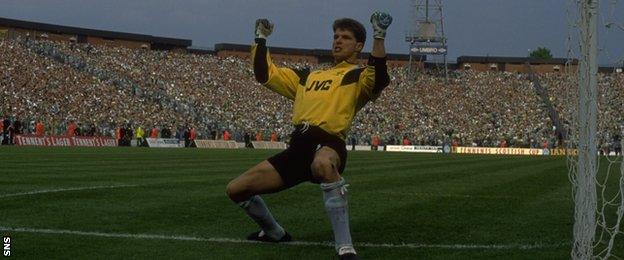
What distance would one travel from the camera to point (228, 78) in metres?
75.0

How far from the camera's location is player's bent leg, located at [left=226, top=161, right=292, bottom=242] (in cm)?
739

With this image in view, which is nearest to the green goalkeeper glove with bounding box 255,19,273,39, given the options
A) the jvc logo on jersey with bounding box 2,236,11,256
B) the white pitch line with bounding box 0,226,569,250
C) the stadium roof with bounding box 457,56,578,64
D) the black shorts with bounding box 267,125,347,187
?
the black shorts with bounding box 267,125,347,187

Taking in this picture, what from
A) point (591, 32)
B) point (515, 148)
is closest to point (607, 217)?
point (591, 32)

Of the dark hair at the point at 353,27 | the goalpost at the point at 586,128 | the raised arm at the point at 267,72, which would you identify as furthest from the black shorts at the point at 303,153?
the goalpost at the point at 586,128

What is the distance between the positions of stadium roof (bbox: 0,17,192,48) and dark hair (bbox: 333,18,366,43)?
72404mm

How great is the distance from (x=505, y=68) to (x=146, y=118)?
54.4 metres

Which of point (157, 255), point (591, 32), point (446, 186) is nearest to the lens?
point (591, 32)

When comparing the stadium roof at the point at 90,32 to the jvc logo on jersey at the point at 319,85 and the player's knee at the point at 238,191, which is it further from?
the jvc logo on jersey at the point at 319,85

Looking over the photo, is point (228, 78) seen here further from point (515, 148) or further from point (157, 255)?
point (157, 255)

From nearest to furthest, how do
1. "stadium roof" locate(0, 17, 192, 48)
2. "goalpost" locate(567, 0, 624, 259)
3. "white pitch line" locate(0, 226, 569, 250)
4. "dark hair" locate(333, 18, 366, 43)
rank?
"goalpost" locate(567, 0, 624, 259) < "dark hair" locate(333, 18, 366, 43) < "white pitch line" locate(0, 226, 569, 250) < "stadium roof" locate(0, 17, 192, 48)

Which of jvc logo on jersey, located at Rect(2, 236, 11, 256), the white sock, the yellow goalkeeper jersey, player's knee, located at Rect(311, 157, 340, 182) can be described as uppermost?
the yellow goalkeeper jersey

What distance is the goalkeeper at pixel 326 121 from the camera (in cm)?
674

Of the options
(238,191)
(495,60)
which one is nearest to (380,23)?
(238,191)

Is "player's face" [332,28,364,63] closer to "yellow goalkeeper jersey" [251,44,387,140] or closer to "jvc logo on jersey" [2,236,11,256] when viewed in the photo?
"yellow goalkeeper jersey" [251,44,387,140]
